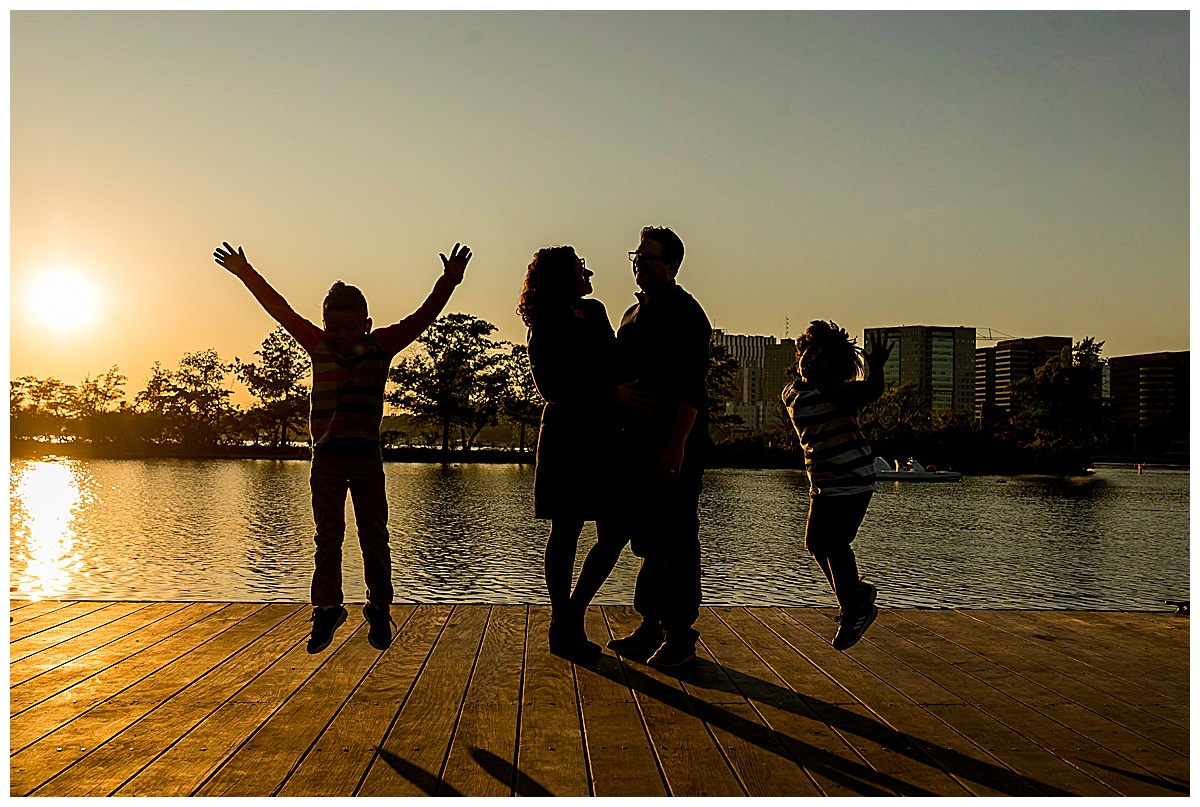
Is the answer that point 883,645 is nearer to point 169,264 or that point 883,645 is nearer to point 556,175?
point 556,175

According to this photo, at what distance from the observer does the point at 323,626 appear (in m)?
3.14

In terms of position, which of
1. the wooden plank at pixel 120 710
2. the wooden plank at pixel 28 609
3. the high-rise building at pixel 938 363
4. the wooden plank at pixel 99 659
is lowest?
the wooden plank at pixel 28 609

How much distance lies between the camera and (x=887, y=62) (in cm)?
602

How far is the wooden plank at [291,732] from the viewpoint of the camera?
228cm

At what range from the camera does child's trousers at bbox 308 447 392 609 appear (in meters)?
3.13

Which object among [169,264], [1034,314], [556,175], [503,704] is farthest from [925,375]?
[503,704]

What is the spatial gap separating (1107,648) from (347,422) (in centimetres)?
283

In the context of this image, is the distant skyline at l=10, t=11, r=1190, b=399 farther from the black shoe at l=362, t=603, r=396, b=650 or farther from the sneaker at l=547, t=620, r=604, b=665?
the sneaker at l=547, t=620, r=604, b=665

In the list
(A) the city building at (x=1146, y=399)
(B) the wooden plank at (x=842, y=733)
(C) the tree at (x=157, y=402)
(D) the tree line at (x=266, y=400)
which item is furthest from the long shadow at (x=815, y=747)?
(A) the city building at (x=1146, y=399)

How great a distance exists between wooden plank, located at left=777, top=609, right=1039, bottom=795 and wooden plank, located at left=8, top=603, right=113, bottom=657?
275 cm

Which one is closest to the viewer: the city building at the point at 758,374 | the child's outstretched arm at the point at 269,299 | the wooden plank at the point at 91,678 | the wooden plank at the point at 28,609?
the wooden plank at the point at 91,678

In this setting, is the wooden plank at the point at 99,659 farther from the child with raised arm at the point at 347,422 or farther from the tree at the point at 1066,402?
the tree at the point at 1066,402

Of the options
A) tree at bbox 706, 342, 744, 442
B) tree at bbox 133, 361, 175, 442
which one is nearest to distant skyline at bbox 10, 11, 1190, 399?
tree at bbox 706, 342, 744, 442

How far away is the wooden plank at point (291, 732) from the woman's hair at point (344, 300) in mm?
1104
